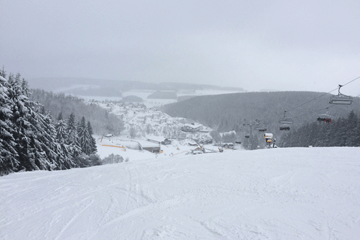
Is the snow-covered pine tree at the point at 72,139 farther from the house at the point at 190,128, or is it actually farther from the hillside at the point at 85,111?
the house at the point at 190,128

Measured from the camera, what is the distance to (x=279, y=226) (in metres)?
3.97

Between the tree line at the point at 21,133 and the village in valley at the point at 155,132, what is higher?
→ the tree line at the point at 21,133

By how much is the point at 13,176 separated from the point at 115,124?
63356 mm

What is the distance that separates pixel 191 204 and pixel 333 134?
3070cm

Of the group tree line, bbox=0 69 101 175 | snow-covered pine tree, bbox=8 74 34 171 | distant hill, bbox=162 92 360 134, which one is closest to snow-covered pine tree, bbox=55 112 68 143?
tree line, bbox=0 69 101 175

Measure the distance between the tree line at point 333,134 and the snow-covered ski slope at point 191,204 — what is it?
21.2 m

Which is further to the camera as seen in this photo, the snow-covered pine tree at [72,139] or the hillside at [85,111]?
the hillside at [85,111]

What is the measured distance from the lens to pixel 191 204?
17.4ft

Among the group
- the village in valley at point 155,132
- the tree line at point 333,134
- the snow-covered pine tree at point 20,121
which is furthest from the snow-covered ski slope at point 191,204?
the village in valley at point 155,132

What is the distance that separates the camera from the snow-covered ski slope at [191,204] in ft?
13.1

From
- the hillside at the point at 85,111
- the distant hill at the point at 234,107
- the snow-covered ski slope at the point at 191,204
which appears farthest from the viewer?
the distant hill at the point at 234,107

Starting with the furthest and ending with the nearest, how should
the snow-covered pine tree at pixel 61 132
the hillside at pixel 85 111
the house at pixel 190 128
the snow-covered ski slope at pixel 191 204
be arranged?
the house at pixel 190 128 < the hillside at pixel 85 111 < the snow-covered pine tree at pixel 61 132 < the snow-covered ski slope at pixel 191 204

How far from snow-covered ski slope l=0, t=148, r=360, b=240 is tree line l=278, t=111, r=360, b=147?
69.6 ft

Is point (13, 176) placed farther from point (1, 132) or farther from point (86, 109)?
point (86, 109)
